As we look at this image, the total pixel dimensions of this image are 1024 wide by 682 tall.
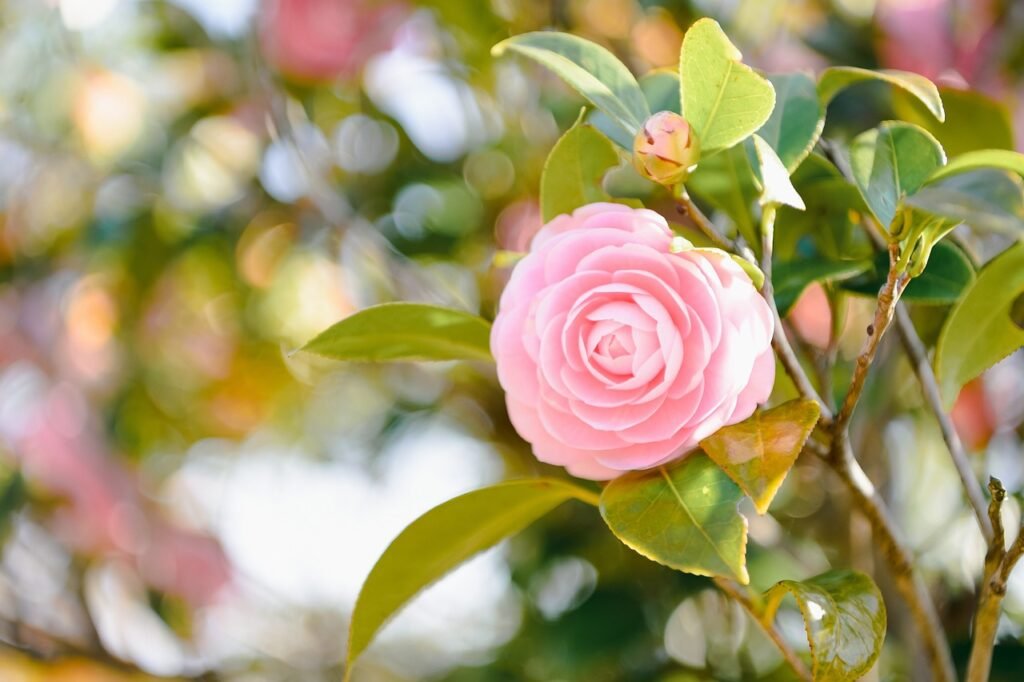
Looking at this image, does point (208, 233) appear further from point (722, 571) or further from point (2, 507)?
point (722, 571)

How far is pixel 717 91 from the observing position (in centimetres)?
47

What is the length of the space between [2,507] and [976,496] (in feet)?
4.37

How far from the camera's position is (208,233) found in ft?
4.71

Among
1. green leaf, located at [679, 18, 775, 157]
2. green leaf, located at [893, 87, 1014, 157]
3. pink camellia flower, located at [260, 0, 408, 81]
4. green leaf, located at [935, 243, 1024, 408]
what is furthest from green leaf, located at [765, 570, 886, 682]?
pink camellia flower, located at [260, 0, 408, 81]

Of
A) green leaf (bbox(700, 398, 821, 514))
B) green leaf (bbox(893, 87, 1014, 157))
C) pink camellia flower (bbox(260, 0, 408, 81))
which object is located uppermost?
green leaf (bbox(893, 87, 1014, 157))

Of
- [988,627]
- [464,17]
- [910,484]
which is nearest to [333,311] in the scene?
[464,17]

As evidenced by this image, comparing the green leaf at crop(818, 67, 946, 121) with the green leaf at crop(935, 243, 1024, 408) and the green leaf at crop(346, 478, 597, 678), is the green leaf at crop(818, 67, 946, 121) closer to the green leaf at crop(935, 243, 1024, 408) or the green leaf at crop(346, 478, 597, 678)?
the green leaf at crop(935, 243, 1024, 408)

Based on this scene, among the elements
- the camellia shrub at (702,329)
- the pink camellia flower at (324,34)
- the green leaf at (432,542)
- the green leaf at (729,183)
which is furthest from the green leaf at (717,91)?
the pink camellia flower at (324,34)

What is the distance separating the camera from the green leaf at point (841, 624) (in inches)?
18.2

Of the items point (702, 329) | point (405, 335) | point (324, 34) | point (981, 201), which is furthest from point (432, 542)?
point (324, 34)

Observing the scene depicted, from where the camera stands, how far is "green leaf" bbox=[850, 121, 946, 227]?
0.48 m

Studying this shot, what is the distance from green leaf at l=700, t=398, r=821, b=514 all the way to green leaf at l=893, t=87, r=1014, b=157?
0.37m

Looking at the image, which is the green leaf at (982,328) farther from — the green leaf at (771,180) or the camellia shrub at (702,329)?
the green leaf at (771,180)

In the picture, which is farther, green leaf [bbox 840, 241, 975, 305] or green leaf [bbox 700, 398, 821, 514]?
green leaf [bbox 840, 241, 975, 305]
